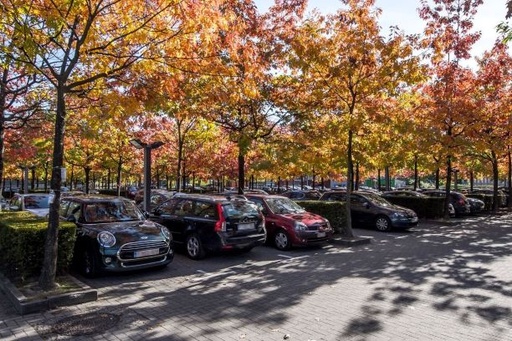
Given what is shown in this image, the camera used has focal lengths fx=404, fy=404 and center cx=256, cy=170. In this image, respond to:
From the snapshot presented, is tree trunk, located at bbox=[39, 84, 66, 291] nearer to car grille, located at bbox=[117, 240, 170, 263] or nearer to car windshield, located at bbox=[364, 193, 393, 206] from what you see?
car grille, located at bbox=[117, 240, 170, 263]

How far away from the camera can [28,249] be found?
6.78 metres

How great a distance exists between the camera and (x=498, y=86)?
61.0 ft

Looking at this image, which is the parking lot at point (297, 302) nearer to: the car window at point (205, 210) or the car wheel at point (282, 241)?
the car wheel at point (282, 241)

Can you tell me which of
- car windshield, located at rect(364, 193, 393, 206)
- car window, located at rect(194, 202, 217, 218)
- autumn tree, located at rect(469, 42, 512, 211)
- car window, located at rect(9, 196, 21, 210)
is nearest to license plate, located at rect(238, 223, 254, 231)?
car window, located at rect(194, 202, 217, 218)

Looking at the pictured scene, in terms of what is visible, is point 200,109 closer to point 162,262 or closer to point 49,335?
point 162,262

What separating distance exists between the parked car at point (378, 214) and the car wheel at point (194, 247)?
853cm

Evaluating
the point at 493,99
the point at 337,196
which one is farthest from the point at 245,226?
the point at 493,99

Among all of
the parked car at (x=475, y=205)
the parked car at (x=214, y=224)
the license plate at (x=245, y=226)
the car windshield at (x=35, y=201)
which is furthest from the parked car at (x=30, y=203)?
the parked car at (x=475, y=205)

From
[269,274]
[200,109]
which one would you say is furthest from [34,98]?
[269,274]

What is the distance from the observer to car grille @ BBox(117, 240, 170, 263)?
7418mm

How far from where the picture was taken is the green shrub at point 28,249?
6.75 meters

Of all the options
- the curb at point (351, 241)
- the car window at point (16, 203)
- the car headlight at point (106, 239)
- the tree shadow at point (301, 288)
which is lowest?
the tree shadow at point (301, 288)

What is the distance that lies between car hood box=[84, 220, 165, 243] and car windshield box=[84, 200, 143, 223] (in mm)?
303

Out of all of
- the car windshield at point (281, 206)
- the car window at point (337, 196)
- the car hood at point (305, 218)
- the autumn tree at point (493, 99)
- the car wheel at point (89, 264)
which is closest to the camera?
the car wheel at point (89, 264)
